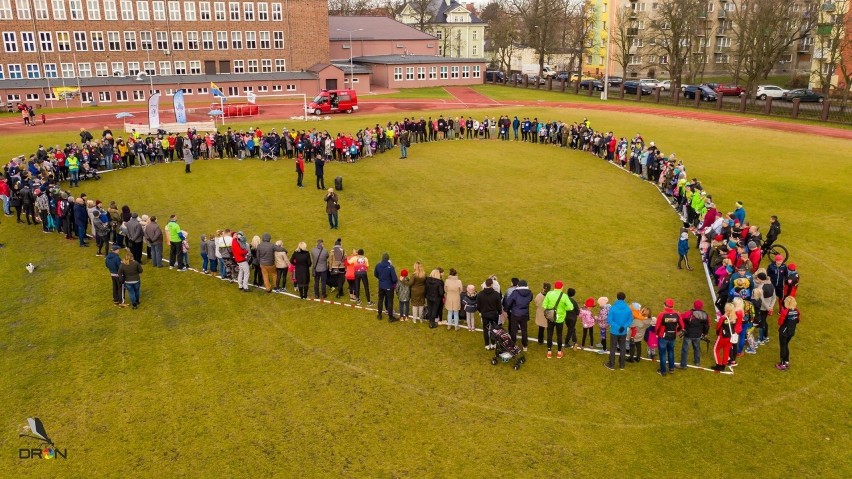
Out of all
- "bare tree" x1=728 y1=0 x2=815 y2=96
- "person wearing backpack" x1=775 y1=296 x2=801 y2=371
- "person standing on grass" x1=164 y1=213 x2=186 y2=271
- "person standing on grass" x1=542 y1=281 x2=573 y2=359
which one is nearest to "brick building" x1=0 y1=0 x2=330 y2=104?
"bare tree" x1=728 y1=0 x2=815 y2=96

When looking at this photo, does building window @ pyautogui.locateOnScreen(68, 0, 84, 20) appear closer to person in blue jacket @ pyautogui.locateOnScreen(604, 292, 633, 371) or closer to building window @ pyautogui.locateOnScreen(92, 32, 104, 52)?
building window @ pyautogui.locateOnScreen(92, 32, 104, 52)

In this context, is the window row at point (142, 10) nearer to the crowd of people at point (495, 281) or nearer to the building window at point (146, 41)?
the building window at point (146, 41)

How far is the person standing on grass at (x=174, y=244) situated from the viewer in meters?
18.7

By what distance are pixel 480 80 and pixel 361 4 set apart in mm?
51529

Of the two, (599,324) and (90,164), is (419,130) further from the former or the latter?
(599,324)

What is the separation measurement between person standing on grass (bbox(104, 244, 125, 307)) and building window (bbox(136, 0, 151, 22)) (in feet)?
Answer: 198

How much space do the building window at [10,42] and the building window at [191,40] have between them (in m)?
16.3

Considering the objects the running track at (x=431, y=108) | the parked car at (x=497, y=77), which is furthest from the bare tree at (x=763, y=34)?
the parked car at (x=497, y=77)

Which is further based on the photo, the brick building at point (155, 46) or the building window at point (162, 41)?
the building window at point (162, 41)

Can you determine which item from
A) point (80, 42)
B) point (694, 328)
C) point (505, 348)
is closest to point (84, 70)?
point (80, 42)

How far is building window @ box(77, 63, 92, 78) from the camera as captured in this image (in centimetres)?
6581

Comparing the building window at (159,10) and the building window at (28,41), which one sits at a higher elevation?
the building window at (159,10)

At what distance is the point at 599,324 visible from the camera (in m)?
13.9

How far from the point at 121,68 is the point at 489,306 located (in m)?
66.8
